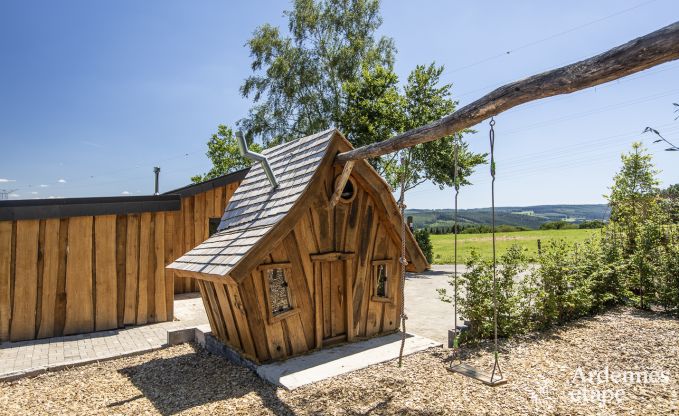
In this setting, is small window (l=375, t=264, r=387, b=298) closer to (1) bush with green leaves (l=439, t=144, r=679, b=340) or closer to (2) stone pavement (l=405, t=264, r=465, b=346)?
(1) bush with green leaves (l=439, t=144, r=679, b=340)

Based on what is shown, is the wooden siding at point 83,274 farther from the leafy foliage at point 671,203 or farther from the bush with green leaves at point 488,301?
the leafy foliage at point 671,203

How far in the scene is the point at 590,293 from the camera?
8.48m

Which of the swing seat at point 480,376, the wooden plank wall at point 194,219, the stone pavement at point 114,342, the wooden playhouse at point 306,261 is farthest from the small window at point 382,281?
the wooden plank wall at point 194,219

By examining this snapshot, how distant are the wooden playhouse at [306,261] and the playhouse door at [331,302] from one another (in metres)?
0.02

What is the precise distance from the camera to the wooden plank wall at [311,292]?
601 cm

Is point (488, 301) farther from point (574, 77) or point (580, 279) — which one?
point (574, 77)

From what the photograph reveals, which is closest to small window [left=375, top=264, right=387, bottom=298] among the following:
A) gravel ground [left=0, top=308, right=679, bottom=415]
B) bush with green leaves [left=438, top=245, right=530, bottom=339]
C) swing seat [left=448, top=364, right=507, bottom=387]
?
bush with green leaves [left=438, top=245, right=530, bottom=339]

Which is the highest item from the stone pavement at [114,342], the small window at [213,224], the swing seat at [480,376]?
the small window at [213,224]

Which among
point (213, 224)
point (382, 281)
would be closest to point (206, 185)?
point (213, 224)

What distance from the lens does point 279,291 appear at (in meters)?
6.36

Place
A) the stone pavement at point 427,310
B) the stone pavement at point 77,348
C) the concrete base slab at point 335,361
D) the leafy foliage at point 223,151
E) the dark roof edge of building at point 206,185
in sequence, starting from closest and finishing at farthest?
the concrete base slab at point 335,361 < the stone pavement at point 77,348 < the stone pavement at point 427,310 < the dark roof edge of building at point 206,185 < the leafy foliage at point 223,151

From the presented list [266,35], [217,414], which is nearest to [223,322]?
[217,414]

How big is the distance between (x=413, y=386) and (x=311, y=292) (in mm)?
2111

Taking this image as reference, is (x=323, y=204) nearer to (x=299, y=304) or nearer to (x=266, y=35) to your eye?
(x=299, y=304)
